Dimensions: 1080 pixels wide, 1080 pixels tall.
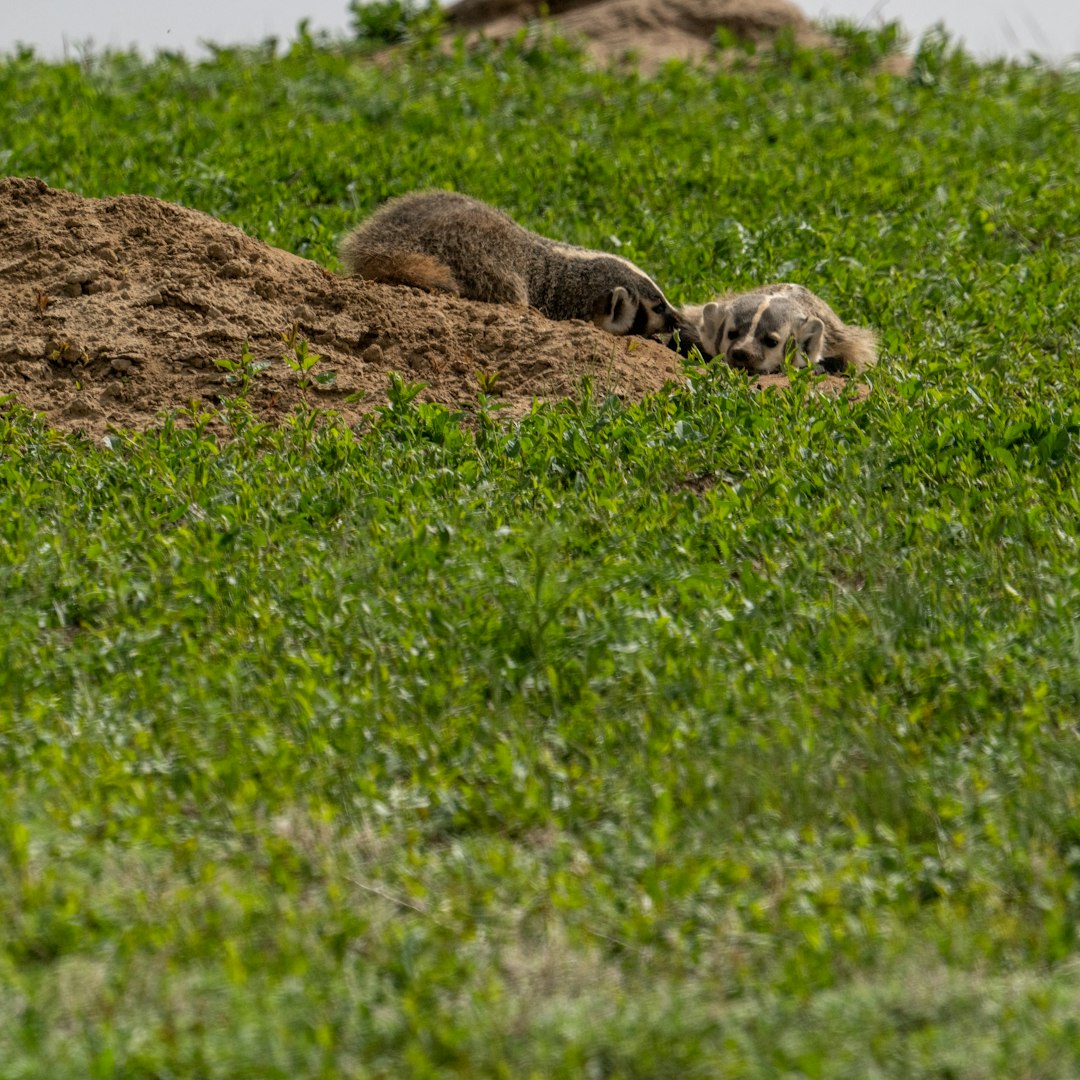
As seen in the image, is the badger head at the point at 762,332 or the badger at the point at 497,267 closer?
the badger head at the point at 762,332

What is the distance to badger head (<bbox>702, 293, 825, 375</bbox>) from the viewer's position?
7.22 metres

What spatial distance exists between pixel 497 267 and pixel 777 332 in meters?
1.49

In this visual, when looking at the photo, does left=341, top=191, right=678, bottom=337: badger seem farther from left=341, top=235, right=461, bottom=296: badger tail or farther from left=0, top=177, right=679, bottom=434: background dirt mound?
left=0, top=177, right=679, bottom=434: background dirt mound

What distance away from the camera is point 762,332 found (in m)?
7.25

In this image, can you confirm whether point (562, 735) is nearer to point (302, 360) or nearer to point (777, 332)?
point (302, 360)

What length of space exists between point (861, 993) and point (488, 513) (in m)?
2.70

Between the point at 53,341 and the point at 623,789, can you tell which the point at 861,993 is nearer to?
the point at 623,789

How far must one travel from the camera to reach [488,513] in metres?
5.40

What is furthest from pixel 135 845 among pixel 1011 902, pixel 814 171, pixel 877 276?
pixel 814 171

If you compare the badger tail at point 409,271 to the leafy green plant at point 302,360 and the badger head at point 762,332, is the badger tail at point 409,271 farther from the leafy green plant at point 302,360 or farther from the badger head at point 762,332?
the badger head at point 762,332

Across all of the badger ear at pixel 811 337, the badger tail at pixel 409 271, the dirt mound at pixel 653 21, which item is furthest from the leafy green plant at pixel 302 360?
the dirt mound at pixel 653 21

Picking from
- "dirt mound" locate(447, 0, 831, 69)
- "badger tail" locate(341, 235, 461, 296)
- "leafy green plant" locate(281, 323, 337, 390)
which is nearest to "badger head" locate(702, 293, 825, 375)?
"badger tail" locate(341, 235, 461, 296)

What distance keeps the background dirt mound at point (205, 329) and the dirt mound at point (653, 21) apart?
26.6ft

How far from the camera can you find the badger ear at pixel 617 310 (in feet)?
25.2
